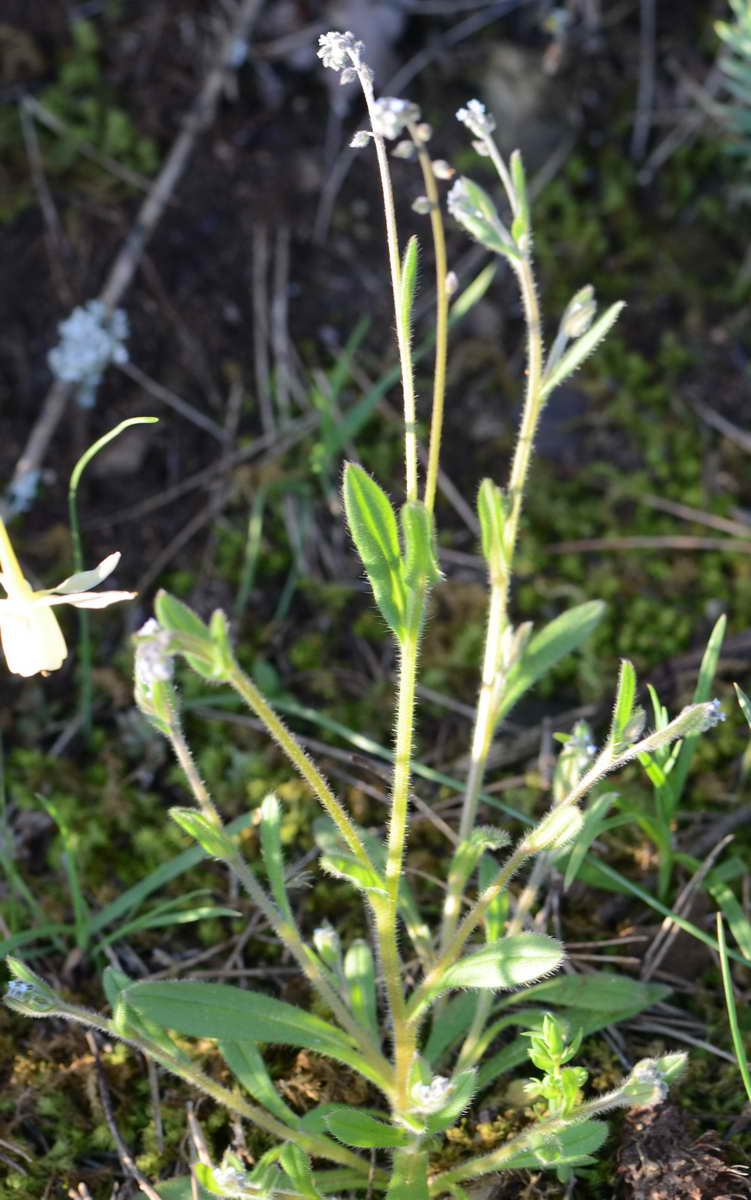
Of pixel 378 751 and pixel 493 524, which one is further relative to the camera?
pixel 378 751

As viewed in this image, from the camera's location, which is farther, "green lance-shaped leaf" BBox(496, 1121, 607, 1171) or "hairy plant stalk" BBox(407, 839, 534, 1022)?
"hairy plant stalk" BBox(407, 839, 534, 1022)

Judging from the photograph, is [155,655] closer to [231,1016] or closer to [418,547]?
[418,547]

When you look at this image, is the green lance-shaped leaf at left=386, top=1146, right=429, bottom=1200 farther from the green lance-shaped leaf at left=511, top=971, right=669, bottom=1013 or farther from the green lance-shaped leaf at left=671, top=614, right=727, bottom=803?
the green lance-shaped leaf at left=671, top=614, right=727, bottom=803

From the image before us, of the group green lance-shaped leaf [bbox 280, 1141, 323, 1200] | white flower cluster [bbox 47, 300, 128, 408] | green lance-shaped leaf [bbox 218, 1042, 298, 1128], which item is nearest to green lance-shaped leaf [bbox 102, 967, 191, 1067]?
green lance-shaped leaf [bbox 218, 1042, 298, 1128]

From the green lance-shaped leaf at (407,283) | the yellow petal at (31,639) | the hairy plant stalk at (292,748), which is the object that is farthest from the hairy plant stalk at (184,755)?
the green lance-shaped leaf at (407,283)

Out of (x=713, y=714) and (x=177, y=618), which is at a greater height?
(x=177, y=618)

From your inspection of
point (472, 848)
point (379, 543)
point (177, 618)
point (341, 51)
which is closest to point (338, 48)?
point (341, 51)

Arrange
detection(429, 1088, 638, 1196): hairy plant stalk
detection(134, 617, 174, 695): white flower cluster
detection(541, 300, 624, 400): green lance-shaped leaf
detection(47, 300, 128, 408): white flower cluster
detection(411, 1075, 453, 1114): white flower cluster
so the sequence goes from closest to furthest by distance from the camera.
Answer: detection(134, 617, 174, 695): white flower cluster → detection(411, 1075, 453, 1114): white flower cluster → detection(429, 1088, 638, 1196): hairy plant stalk → detection(541, 300, 624, 400): green lance-shaped leaf → detection(47, 300, 128, 408): white flower cluster
